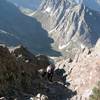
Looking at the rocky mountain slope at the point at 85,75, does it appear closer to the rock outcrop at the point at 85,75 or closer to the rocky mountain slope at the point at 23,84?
the rock outcrop at the point at 85,75

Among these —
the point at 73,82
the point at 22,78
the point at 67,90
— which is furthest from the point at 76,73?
the point at 22,78

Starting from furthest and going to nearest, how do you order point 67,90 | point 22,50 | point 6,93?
point 22,50, point 67,90, point 6,93

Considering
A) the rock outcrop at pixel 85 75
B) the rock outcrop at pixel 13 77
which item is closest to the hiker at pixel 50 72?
the rock outcrop at pixel 13 77

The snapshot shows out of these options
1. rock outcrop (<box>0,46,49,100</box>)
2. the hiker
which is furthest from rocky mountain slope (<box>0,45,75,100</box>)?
the hiker

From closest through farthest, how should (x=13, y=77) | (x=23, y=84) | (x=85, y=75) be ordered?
(x=13, y=77)
(x=23, y=84)
(x=85, y=75)

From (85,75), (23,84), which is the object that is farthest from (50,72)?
(23,84)

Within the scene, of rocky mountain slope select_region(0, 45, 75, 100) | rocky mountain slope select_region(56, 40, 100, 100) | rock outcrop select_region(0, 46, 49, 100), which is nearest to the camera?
rocky mountain slope select_region(0, 45, 75, 100)

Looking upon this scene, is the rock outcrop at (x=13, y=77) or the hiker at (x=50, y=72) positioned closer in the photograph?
the rock outcrop at (x=13, y=77)

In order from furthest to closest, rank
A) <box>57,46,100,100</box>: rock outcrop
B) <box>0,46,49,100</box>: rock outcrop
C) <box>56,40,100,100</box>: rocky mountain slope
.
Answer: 1. <box>57,46,100,100</box>: rock outcrop
2. <box>56,40,100,100</box>: rocky mountain slope
3. <box>0,46,49,100</box>: rock outcrop

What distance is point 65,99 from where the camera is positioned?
177ft

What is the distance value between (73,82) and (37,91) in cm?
931

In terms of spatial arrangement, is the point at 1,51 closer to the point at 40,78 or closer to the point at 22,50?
the point at 40,78

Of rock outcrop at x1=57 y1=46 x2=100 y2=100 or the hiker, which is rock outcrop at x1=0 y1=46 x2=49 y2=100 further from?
rock outcrop at x1=57 y1=46 x2=100 y2=100

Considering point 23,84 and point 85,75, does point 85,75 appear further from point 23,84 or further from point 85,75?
point 23,84
